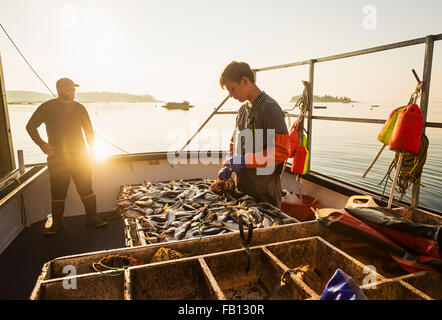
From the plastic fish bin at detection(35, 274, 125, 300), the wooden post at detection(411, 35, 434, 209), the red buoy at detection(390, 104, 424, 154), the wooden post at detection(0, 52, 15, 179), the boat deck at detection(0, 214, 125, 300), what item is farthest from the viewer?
the wooden post at detection(0, 52, 15, 179)

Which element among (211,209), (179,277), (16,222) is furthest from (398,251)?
(16,222)

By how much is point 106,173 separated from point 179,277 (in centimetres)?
491

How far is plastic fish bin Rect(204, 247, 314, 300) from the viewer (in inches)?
84.9

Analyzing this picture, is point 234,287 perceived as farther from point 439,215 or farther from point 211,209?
point 439,215

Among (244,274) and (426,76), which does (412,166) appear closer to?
(426,76)

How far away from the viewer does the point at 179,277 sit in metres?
2.09

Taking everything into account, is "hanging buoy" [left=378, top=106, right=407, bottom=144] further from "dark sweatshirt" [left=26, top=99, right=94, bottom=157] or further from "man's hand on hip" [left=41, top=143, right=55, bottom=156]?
"man's hand on hip" [left=41, top=143, right=55, bottom=156]

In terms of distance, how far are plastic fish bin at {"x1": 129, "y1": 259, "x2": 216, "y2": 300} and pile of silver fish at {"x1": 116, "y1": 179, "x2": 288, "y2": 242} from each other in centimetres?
66

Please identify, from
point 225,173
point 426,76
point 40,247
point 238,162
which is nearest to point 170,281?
point 238,162

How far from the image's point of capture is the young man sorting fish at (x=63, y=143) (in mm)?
5211

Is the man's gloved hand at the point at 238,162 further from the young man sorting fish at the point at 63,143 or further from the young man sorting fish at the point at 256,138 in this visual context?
the young man sorting fish at the point at 63,143

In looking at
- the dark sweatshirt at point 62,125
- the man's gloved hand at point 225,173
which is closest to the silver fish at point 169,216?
the man's gloved hand at point 225,173

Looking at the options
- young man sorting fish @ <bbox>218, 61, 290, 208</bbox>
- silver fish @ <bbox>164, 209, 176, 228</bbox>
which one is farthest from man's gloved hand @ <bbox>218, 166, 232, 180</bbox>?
silver fish @ <bbox>164, 209, 176, 228</bbox>
